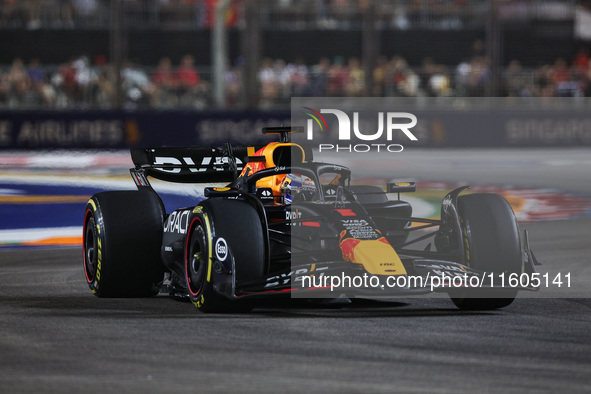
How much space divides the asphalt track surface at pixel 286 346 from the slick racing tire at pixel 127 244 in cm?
16

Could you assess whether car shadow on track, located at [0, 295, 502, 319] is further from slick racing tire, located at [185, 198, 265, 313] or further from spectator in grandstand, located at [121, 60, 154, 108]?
spectator in grandstand, located at [121, 60, 154, 108]

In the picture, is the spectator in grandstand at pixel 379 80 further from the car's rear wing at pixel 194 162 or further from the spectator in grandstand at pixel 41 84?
the car's rear wing at pixel 194 162

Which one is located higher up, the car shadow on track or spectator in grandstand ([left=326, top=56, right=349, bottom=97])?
spectator in grandstand ([left=326, top=56, right=349, bottom=97])

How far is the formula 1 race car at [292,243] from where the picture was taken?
256 inches

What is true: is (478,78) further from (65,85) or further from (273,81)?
(65,85)

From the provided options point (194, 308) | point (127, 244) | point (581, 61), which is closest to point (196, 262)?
point (194, 308)

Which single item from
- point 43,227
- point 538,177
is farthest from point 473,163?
point 43,227

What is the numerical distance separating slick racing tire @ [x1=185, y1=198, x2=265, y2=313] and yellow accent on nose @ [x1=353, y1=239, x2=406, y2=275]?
1.90 feet

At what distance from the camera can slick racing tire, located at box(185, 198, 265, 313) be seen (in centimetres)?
655

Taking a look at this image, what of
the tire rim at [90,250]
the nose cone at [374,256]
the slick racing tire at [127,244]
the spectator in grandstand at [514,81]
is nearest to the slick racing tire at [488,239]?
the nose cone at [374,256]

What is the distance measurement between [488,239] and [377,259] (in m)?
0.81

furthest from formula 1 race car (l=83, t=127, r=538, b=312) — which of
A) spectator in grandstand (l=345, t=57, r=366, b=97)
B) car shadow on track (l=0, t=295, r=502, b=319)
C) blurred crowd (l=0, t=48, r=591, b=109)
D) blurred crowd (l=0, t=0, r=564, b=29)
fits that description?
blurred crowd (l=0, t=0, r=564, b=29)

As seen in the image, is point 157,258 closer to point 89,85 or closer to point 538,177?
point 538,177

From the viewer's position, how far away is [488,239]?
6836 mm
